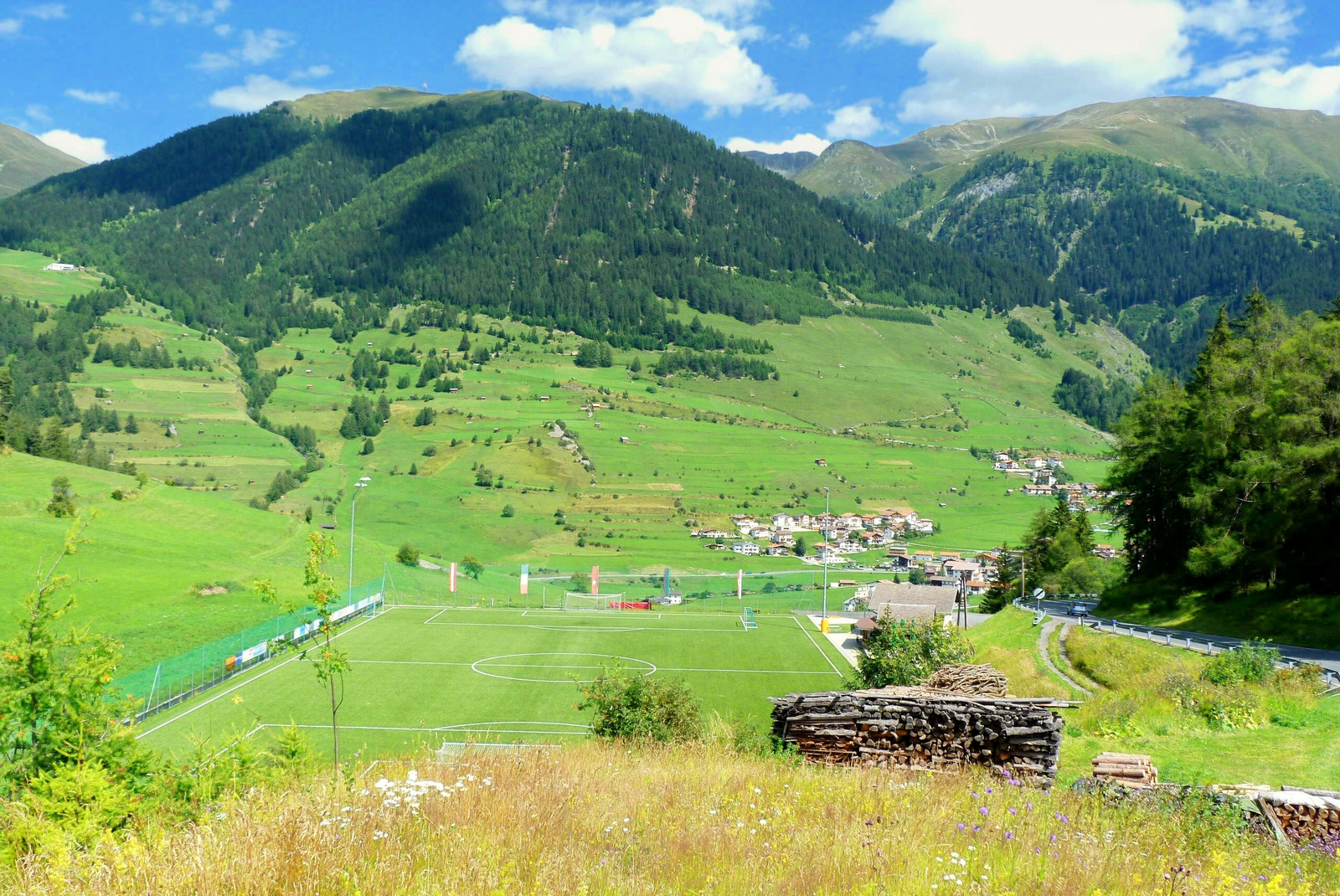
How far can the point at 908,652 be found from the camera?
2500 cm

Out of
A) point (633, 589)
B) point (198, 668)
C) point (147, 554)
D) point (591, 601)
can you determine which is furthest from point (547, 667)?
point (633, 589)

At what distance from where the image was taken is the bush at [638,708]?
1753cm

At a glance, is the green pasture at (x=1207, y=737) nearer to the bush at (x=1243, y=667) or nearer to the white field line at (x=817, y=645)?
the bush at (x=1243, y=667)

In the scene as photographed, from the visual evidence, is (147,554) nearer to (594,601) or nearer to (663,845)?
(594,601)

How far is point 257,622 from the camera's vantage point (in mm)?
43062

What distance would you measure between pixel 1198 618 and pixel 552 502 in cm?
8621

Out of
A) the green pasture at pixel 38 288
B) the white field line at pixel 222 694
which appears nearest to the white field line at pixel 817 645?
the white field line at pixel 222 694

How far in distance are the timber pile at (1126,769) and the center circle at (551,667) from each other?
27.9 metres

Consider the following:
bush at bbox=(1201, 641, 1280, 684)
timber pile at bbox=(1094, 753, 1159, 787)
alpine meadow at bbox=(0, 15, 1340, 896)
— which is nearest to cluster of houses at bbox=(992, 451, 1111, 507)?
alpine meadow at bbox=(0, 15, 1340, 896)

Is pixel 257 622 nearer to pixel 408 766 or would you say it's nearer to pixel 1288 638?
pixel 408 766

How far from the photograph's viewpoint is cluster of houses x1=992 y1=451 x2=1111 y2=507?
135 meters

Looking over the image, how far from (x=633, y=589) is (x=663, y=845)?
254 ft

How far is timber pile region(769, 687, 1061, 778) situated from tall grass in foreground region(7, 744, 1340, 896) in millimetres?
3213

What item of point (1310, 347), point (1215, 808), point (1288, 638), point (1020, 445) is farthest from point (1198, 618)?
point (1020, 445)
